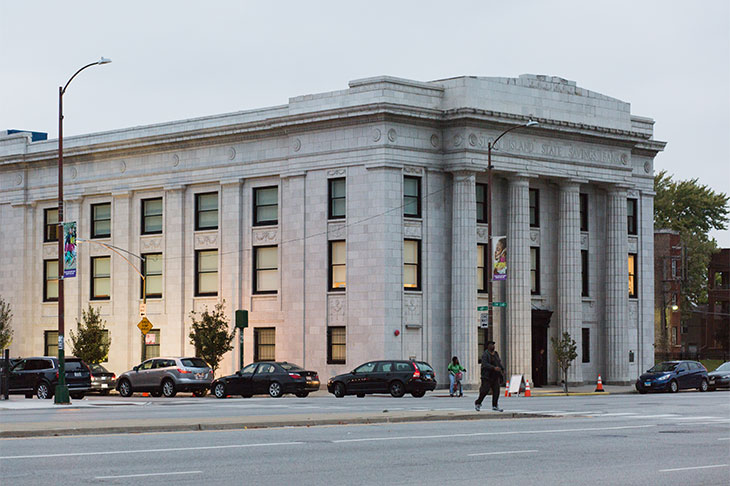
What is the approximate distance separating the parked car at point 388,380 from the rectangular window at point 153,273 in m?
18.0

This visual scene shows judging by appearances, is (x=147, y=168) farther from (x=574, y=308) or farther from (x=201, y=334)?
(x=574, y=308)

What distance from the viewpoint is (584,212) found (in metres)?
61.4

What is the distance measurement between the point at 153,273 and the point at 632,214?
Result: 25.2 m

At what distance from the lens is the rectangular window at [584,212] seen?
201 ft

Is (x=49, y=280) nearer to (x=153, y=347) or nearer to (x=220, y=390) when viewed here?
(x=153, y=347)

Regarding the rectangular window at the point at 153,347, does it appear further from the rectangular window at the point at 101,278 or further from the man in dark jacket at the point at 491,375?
the man in dark jacket at the point at 491,375

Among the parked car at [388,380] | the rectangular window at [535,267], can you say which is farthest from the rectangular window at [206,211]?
the parked car at [388,380]

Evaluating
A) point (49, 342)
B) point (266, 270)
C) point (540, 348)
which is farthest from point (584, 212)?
point (49, 342)

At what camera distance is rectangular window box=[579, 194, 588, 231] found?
61219mm

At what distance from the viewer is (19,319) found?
66.4 meters

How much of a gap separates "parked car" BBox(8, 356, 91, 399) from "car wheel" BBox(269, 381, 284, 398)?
22.0 feet

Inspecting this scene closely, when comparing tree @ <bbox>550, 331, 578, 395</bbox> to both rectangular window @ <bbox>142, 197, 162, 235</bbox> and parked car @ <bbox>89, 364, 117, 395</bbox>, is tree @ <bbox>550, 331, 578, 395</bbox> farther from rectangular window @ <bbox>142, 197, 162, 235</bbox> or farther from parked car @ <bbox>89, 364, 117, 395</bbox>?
rectangular window @ <bbox>142, 197, 162, 235</bbox>

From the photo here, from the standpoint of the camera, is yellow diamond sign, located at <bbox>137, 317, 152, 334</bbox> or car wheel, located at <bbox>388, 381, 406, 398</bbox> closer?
car wheel, located at <bbox>388, 381, 406, 398</bbox>

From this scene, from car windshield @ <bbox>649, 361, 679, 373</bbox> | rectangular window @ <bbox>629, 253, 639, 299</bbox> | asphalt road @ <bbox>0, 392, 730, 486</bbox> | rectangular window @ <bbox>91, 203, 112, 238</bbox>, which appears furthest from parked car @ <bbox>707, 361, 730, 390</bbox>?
rectangular window @ <bbox>91, 203, 112, 238</bbox>
